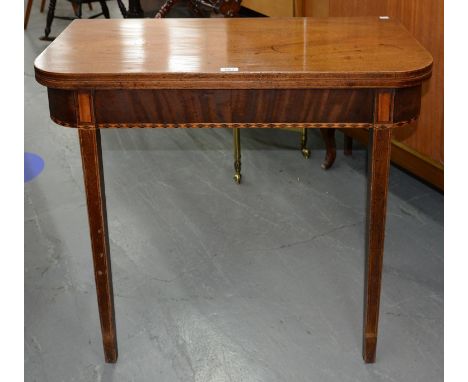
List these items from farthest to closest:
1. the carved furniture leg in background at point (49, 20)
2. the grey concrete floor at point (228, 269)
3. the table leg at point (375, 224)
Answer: the carved furniture leg in background at point (49, 20), the grey concrete floor at point (228, 269), the table leg at point (375, 224)

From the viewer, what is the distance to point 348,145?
135 inches

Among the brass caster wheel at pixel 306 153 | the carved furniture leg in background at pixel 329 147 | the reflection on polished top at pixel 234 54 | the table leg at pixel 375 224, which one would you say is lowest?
the brass caster wheel at pixel 306 153

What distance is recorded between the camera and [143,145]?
144 inches

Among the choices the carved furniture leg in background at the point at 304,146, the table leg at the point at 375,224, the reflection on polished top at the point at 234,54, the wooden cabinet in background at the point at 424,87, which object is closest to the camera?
the reflection on polished top at the point at 234,54

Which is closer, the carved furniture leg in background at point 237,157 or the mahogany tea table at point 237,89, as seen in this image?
the mahogany tea table at point 237,89

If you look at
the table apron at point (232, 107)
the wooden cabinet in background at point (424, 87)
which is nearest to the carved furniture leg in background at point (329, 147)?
the wooden cabinet in background at point (424, 87)

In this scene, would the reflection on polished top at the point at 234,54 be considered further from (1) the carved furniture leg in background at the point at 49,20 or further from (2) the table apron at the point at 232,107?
(1) the carved furniture leg in background at the point at 49,20

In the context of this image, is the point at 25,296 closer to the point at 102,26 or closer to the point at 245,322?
the point at 245,322

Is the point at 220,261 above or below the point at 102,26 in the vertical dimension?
below

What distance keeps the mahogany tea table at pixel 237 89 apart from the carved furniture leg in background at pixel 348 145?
1.45 metres

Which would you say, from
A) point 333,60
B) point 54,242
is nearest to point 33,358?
point 54,242

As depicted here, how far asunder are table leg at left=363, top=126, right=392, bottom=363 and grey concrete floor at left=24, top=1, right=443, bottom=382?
122 millimetres

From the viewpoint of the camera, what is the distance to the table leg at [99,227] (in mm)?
1801

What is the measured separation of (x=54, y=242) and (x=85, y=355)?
73cm
